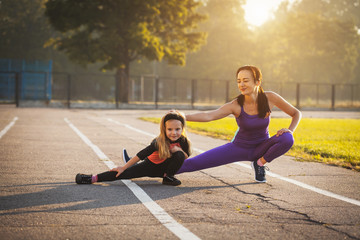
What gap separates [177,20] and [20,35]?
24071mm

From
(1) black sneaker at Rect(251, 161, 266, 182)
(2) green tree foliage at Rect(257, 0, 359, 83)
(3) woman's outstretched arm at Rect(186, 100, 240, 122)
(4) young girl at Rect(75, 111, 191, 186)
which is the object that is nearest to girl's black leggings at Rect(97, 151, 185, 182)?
(4) young girl at Rect(75, 111, 191, 186)

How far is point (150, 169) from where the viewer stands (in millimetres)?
6000

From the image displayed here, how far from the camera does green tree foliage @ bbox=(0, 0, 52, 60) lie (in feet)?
175

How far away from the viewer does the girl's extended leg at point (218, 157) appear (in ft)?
20.4

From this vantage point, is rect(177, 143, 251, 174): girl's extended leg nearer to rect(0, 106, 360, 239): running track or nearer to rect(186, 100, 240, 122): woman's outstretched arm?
rect(0, 106, 360, 239): running track

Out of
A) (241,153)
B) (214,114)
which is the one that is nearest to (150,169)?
(214,114)

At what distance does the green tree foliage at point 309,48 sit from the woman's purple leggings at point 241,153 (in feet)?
198

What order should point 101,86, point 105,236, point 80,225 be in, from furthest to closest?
1. point 101,86
2. point 80,225
3. point 105,236

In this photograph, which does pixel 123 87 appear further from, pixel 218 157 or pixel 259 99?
pixel 259 99

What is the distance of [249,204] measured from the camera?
194 inches

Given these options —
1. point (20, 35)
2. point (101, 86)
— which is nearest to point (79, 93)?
point (101, 86)

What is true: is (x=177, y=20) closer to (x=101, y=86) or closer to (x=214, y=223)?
(x=101, y=86)

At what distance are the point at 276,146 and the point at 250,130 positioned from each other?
421mm

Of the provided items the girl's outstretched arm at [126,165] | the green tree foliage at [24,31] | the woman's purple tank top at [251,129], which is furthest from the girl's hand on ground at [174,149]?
the green tree foliage at [24,31]
